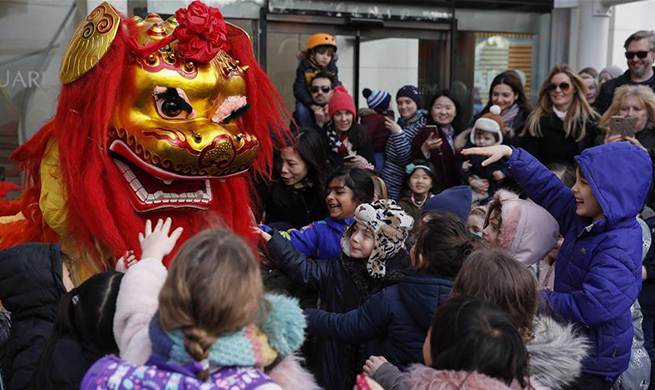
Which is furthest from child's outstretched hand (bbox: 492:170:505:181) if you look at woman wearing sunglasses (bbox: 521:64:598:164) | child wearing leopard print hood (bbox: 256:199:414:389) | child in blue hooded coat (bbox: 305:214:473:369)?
child in blue hooded coat (bbox: 305:214:473:369)

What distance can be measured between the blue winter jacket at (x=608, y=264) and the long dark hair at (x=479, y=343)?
92 centimetres

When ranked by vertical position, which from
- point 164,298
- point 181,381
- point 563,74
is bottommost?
point 181,381

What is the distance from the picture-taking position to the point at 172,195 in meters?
2.87

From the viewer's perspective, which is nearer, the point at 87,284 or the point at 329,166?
the point at 87,284

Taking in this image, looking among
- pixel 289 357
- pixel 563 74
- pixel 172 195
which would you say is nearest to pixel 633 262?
pixel 289 357

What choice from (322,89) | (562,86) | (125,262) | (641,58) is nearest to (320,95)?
(322,89)

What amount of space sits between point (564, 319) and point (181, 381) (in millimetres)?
1589

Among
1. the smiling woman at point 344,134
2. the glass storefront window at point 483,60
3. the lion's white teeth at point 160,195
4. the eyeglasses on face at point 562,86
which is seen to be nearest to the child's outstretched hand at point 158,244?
Answer: the lion's white teeth at point 160,195

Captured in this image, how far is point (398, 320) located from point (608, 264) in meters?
0.81

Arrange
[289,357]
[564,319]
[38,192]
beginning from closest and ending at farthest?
[289,357] → [564,319] → [38,192]

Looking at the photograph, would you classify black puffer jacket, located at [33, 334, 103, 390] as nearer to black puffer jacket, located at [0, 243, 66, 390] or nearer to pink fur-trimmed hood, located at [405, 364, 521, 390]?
black puffer jacket, located at [0, 243, 66, 390]

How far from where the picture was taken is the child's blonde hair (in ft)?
5.47

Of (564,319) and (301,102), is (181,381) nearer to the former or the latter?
(564,319)

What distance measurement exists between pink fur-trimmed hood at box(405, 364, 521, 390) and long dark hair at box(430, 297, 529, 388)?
18 mm
